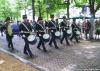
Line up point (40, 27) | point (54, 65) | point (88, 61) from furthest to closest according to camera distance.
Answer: point (40, 27)
point (88, 61)
point (54, 65)

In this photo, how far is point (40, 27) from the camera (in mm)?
18188

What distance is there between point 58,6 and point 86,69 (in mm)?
29931

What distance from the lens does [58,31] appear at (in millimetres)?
20734

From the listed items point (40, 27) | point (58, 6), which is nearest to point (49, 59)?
point (40, 27)

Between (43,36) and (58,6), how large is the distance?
23643 mm

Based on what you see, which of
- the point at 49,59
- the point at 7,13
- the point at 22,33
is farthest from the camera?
the point at 7,13

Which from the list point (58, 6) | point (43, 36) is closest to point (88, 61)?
point (43, 36)

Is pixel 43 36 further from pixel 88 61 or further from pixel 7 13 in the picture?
pixel 7 13

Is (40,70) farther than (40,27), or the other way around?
(40,27)

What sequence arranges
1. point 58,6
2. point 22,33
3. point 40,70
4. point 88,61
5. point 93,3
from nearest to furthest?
point 40,70
point 88,61
point 22,33
point 93,3
point 58,6

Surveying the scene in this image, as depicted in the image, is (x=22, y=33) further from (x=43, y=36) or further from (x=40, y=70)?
(x=40, y=70)

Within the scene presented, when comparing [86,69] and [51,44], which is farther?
[51,44]

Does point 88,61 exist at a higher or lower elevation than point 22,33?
lower

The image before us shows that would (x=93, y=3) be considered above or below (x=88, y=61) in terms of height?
above
